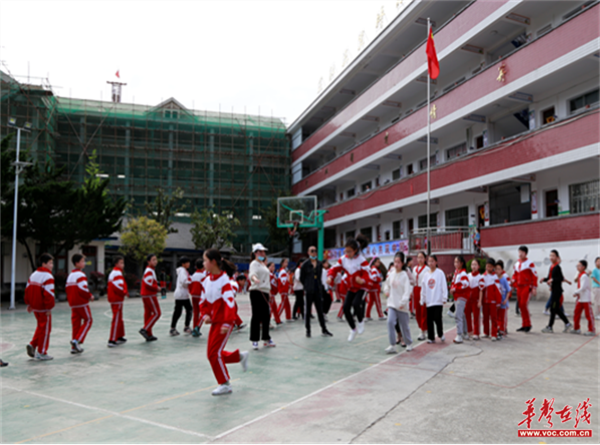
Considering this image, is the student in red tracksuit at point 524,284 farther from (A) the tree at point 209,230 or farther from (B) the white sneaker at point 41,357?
(A) the tree at point 209,230

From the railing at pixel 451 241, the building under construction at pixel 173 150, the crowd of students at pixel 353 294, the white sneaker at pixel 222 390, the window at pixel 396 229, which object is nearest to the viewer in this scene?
the white sneaker at pixel 222 390

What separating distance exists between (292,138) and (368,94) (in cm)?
1671

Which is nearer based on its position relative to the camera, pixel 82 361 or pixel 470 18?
pixel 82 361

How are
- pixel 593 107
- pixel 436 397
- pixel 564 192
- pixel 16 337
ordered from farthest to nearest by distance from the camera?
pixel 564 192, pixel 593 107, pixel 16 337, pixel 436 397

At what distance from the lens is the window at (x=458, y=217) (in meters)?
25.0

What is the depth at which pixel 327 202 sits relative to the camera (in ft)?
145

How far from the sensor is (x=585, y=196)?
1823cm

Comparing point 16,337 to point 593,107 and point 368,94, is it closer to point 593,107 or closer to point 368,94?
point 593,107

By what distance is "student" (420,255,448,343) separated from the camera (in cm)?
937

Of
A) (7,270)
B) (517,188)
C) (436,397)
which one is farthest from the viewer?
(7,270)

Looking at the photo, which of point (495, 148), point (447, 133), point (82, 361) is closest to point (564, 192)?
point (495, 148)

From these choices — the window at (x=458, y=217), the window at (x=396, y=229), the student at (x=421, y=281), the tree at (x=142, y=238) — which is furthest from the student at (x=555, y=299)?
the tree at (x=142, y=238)

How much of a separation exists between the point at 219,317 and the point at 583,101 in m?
18.3

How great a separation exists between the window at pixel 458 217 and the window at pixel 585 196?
21.1 feet
